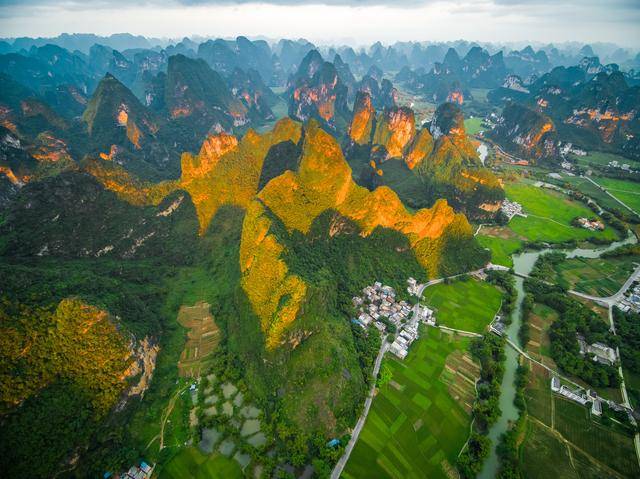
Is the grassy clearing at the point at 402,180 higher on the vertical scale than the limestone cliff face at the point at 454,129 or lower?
lower

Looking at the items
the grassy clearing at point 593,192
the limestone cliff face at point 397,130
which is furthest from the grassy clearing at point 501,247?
the limestone cliff face at point 397,130

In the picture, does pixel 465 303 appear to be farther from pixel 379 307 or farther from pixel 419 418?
pixel 419 418

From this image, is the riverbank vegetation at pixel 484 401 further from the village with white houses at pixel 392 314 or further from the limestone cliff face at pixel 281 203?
the limestone cliff face at pixel 281 203

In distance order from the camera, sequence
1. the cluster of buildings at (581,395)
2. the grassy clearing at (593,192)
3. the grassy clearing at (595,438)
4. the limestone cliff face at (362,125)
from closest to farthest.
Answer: the grassy clearing at (595,438) < the cluster of buildings at (581,395) < the grassy clearing at (593,192) < the limestone cliff face at (362,125)

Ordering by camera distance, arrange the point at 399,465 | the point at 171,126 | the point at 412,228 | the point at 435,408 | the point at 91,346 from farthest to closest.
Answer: the point at 171,126 → the point at 412,228 → the point at 435,408 → the point at 91,346 → the point at 399,465

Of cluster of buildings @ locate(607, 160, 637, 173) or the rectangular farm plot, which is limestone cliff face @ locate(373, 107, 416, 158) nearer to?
the rectangular farm plot

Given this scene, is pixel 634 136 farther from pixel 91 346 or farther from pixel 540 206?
pixel 91 346

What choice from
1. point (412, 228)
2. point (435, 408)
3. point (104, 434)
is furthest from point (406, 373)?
point (104, 434)

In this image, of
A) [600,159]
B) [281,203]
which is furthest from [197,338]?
[600,159]
